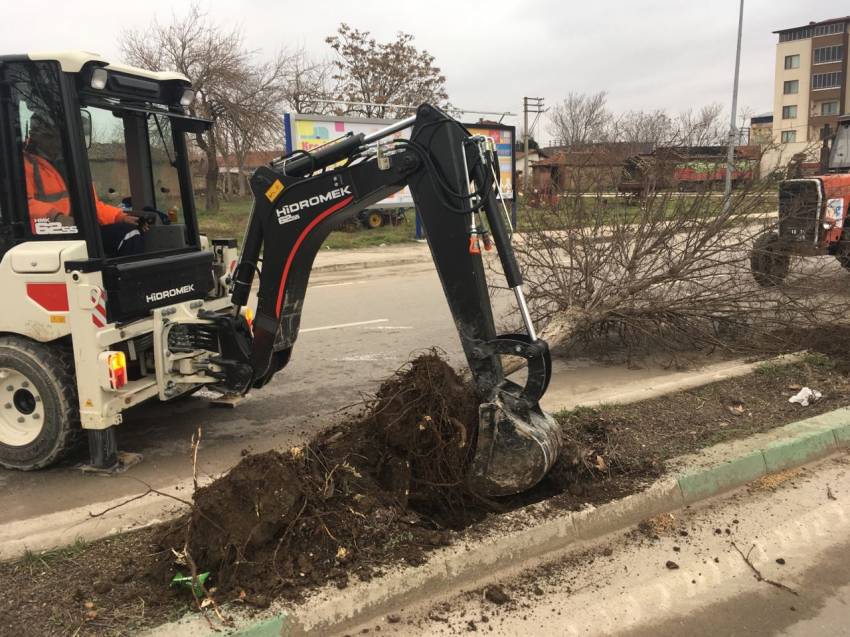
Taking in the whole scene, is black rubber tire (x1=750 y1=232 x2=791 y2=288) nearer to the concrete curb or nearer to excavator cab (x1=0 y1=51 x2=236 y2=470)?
the concrete curb

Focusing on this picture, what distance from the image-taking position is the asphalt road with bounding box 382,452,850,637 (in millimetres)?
3057

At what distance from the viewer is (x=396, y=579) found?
3160 mm

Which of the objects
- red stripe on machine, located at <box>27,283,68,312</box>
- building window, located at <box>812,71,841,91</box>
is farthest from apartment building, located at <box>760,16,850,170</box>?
red stripe on machine, located at <box>27,283,68,312</box>

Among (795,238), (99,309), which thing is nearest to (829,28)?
(795,238)

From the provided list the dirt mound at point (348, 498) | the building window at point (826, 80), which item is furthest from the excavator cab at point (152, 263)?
the building window at point (826, 80)

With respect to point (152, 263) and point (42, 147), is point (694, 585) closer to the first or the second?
point (152, 263)

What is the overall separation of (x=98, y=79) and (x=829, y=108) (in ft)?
338

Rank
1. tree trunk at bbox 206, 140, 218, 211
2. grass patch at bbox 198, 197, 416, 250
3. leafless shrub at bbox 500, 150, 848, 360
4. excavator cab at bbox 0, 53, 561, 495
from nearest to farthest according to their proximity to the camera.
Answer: excavator cab at bbox 0, 53, 561, 495, leafless shrub at bbox 500, 150, 848, 360, grass patch at bbox 198, 197, 416, 250, tree trunk at bbox 206, 140, 218, 211

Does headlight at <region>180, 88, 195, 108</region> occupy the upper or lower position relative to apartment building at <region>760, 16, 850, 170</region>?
lower

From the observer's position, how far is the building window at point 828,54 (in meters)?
87.1

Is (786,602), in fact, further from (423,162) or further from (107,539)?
(107,539)

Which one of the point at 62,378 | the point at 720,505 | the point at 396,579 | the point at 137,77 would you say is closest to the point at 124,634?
→ the point at 396,579

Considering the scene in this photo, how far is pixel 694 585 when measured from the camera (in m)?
3.37

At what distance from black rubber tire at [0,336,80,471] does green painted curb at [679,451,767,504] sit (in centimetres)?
398
